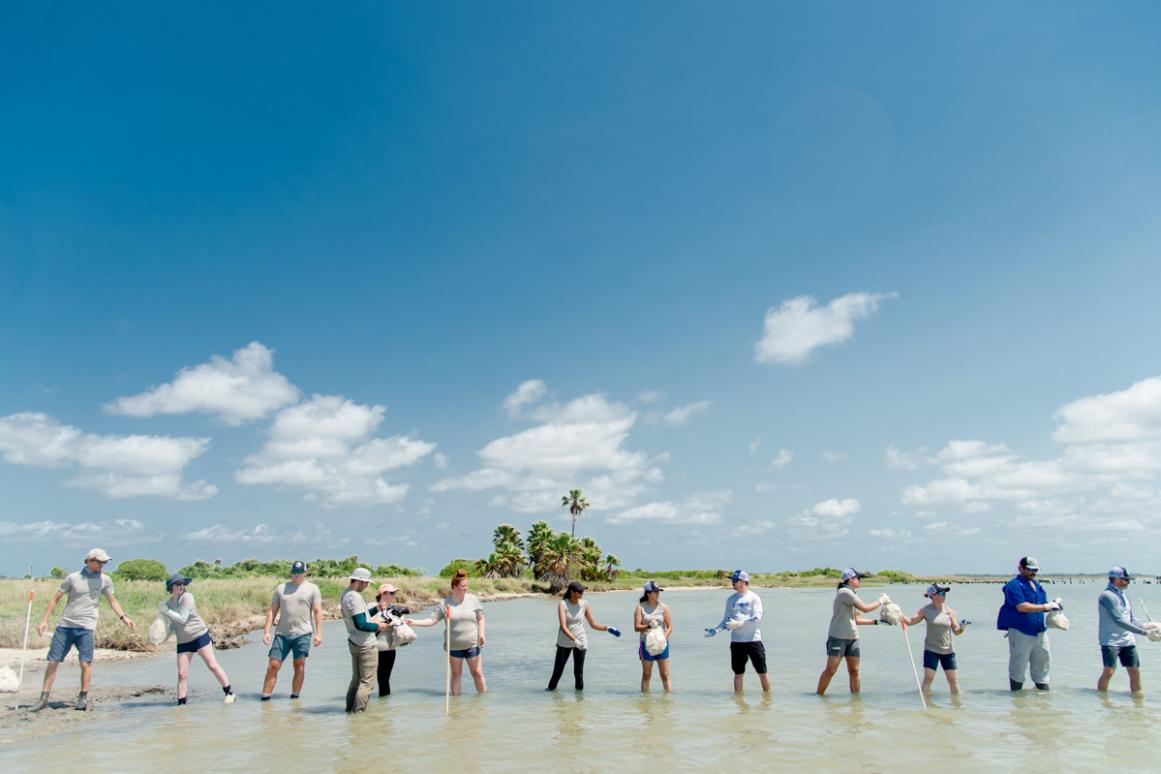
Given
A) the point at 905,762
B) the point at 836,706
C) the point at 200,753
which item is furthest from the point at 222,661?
the point at 905,762

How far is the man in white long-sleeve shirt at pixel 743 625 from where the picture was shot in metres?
11.9

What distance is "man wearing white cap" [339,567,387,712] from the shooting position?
1100 cm

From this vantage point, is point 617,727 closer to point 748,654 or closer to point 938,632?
point 748,654

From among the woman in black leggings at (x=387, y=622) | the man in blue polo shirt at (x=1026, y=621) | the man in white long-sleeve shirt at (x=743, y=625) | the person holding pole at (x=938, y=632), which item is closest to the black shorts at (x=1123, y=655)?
the man in blue polo shirt at (x=1026, y=621)

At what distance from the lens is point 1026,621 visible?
1191cm

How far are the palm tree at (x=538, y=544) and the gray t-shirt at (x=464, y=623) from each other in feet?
242

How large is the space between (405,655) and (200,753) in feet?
44.9

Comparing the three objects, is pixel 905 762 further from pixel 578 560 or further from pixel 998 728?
pixel 578 560

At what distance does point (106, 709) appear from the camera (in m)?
11.7

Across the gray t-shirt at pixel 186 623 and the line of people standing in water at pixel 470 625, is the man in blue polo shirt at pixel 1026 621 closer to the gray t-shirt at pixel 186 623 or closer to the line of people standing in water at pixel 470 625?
the line of people standing in water at pixel 470 625

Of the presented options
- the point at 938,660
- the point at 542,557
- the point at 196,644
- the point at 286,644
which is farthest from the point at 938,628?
the point at 542,557

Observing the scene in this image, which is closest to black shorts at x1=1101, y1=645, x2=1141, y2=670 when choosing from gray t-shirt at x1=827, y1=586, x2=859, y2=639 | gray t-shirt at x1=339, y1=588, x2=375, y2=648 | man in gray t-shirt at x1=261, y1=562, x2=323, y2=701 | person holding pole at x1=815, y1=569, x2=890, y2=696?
person holding pole at x1=815, y1=569, x2=890, y2=696

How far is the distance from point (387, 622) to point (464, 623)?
1.27 metres

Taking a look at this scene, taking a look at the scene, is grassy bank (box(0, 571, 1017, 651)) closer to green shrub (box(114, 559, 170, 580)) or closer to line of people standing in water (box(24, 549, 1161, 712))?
line of people standing in water (box(24, 549, 1161, 712))
